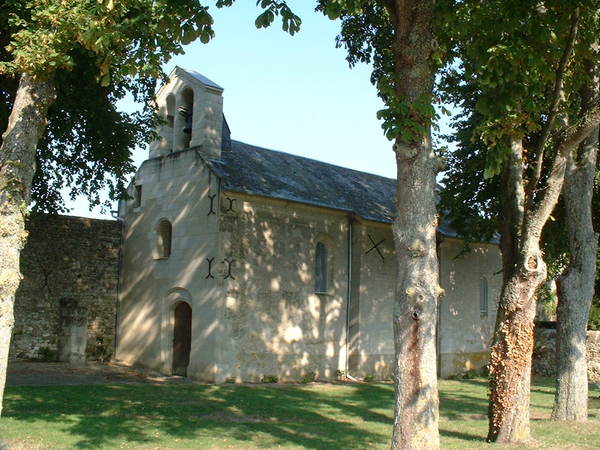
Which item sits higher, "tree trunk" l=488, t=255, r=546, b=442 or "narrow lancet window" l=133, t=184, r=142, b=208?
"narrow lancet window" l=133, t=184, r=142, b=208

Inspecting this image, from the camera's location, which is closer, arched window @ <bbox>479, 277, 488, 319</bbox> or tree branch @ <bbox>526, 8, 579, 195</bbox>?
tree branch @ <bbox>526, 8, 579, 195</bbox>

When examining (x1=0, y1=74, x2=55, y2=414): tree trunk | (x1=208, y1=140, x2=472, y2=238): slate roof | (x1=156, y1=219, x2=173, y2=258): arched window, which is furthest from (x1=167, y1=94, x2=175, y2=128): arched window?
(x1=0, y1=74, x2=55, y2=414): tree trunk

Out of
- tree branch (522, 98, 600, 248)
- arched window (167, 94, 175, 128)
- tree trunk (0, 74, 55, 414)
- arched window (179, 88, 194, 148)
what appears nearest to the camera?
tree trunk (0, 74, 55, 414)

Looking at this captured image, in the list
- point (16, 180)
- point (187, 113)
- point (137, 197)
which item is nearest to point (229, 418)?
point (16, 180)

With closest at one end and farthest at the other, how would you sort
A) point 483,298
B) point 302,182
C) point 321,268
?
point 321,268 → point 302,182 → point 483,298

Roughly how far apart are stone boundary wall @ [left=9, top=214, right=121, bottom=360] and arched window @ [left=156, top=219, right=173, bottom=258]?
227 centimetres

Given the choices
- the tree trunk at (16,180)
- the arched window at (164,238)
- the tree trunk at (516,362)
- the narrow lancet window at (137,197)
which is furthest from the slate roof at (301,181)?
the tree trunk at (516,362)

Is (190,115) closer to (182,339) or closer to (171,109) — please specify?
(171,109)

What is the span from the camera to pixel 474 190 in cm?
2055

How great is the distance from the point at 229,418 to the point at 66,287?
1132cm

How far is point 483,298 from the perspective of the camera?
92.5 feet

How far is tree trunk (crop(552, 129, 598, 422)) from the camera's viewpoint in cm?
1283

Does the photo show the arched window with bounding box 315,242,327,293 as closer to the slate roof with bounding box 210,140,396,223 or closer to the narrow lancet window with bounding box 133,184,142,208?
the slate roof with bounding box 210,140,396,223

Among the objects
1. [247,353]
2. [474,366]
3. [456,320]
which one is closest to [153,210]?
[247,353]
